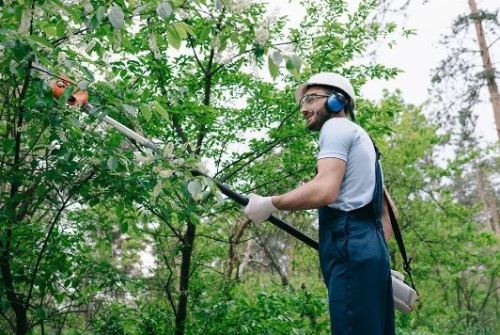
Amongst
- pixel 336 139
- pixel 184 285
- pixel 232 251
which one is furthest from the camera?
pixel 232 251

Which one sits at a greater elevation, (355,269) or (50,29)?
(50,29)

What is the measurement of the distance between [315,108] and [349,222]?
2.18 feet

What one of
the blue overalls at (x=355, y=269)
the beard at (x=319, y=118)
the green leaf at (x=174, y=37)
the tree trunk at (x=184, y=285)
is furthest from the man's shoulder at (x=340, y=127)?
the tree trunk at (x=184, y=285)

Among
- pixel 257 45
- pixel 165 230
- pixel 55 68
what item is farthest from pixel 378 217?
pixel 165 230

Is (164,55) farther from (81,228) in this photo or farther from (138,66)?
(81,228)

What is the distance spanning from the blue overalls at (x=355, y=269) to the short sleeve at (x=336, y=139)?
0.84 ft

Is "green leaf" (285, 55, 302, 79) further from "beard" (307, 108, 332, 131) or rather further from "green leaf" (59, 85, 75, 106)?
"green leaf" (59, 85, 75, 106)

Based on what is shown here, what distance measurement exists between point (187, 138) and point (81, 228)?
1.42 m

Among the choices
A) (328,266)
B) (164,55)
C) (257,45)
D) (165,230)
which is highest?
(164,55)

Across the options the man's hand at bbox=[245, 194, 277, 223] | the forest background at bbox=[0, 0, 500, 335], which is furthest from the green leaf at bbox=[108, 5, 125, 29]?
the man's hand at bbox=[245, 194, 277, 223]

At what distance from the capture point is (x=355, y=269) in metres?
2.19

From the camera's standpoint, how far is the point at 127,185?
3088 mm

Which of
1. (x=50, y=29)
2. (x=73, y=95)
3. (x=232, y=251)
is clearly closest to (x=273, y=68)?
(x=73, y=95)

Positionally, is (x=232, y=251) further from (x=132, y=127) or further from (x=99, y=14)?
(x=99, y=14)
